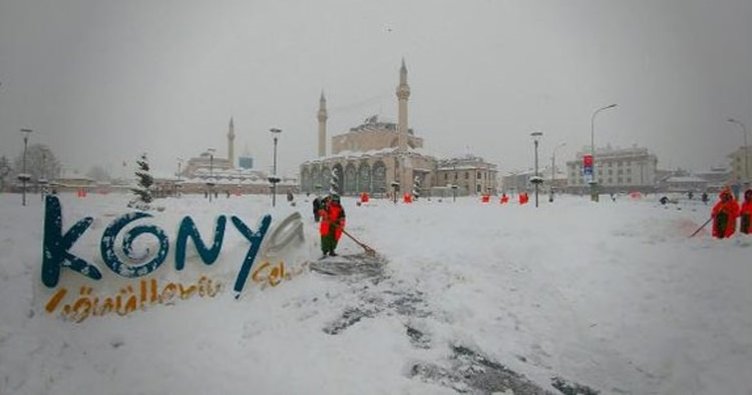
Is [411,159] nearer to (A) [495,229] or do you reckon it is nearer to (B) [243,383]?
(A) [495,229]

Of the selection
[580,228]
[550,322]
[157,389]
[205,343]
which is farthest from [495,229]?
[157,389]

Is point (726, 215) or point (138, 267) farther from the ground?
point (726, 215)

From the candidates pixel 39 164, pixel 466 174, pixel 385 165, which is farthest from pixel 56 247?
pixel 466 174

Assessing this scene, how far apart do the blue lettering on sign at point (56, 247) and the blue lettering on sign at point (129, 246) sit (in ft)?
0.99

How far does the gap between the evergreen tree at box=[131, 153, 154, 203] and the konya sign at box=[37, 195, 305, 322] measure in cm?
1730

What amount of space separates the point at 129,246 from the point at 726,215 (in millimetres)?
14557

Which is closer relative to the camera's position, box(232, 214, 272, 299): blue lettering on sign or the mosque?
box(232, 214, 272, 299): blue lettering on sign

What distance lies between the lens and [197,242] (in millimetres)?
7156

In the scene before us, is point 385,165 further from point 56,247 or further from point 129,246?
point 56,247

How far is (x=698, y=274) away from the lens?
796 cm

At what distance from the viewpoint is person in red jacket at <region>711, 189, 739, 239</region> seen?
10781 mm

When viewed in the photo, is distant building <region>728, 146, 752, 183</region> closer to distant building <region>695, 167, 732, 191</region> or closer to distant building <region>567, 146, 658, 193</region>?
distant building <region>695, 167, 732, 191</region>

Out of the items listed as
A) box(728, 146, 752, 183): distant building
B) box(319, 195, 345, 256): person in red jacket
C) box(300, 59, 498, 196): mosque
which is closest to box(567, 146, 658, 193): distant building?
box(300, 59, 498, 196): mosque

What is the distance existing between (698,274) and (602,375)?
433 cm
